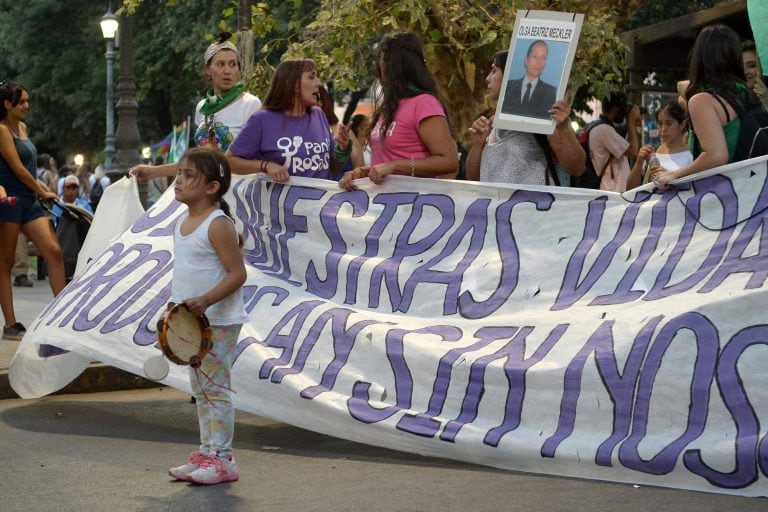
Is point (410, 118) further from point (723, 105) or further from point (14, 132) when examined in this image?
point (14, 132)

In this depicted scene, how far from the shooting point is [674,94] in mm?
13453

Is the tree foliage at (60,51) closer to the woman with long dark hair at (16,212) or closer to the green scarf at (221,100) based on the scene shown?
the woman with long dark hair at (16,212)

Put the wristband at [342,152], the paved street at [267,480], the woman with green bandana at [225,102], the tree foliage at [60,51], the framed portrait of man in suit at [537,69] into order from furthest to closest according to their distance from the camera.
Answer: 1. the tree foliage at [60,51]
2. the woman with green bandana at [225,102]
3. the wristband at [342,152]
4. the framed portrait of man in suit at [537,69]
5. the paved street at [267,480]

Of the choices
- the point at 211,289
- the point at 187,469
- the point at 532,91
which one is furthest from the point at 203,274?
the point at 532,91

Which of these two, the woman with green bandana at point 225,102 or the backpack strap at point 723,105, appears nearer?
the backpack strap at point 723,105

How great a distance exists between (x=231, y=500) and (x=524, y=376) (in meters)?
1.38

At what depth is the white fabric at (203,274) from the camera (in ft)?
19.1

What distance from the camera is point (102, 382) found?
28.0 feet

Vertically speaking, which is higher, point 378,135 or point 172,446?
point 378,135

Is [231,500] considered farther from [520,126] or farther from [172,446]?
[520,126]

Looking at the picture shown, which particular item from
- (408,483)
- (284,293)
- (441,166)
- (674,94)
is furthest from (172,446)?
(674,94)

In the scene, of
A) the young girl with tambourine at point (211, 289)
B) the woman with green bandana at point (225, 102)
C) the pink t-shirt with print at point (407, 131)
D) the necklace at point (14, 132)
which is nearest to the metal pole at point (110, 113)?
the necklace at point (14, 132)

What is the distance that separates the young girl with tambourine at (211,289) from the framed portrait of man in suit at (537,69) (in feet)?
5.59

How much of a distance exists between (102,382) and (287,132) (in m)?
2.18
